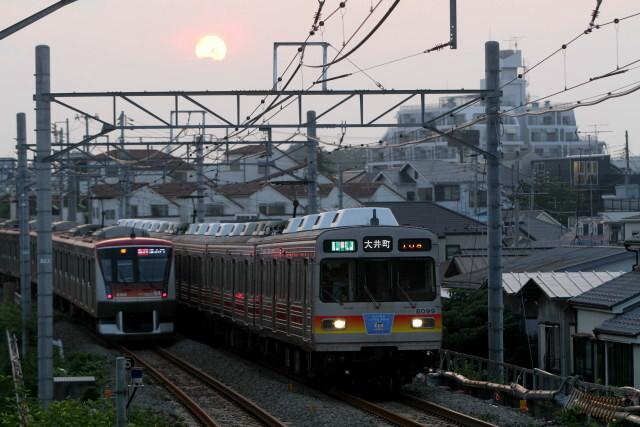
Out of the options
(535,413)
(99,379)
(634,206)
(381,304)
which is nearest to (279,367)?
(99,379)

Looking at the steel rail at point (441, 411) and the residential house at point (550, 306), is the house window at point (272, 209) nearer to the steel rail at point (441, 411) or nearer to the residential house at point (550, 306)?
the residential house at point (550, 306)

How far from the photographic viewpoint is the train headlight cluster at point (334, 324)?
14.5m

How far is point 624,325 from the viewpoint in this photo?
18.6m

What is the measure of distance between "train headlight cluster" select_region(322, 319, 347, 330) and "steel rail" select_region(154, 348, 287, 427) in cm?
129

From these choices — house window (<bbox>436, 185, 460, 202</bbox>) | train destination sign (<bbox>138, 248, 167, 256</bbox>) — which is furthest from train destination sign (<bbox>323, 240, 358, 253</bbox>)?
house window (<bbox>436, 185, 460, 202</bbox>)

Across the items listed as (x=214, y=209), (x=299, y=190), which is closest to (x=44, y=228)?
(x=214, y=209)

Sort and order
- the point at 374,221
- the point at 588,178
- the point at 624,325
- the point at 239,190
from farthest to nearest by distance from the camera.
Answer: the point at 588,178, the point at 239,190, the point at 624,325, the point at 374,221

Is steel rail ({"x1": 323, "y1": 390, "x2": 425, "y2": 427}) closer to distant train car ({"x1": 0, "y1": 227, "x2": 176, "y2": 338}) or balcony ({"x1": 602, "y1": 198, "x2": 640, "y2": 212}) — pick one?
distant train car ({"x1": 0, "y1": 227, "x2": 176, "y2": 338})

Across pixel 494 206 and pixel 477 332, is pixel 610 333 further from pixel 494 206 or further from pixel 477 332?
pixel 494 206

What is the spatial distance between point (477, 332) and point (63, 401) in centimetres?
1242

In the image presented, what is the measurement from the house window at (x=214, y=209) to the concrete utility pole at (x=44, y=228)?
141 feet

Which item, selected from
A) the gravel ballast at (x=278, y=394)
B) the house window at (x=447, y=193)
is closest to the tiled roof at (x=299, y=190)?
the house window at (x=447, y=193)

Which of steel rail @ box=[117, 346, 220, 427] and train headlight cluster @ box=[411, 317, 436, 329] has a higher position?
train headlight cluster @ box=[411, 317, 436, 329]

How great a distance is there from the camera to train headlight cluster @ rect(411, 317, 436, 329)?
1457 centimetres
